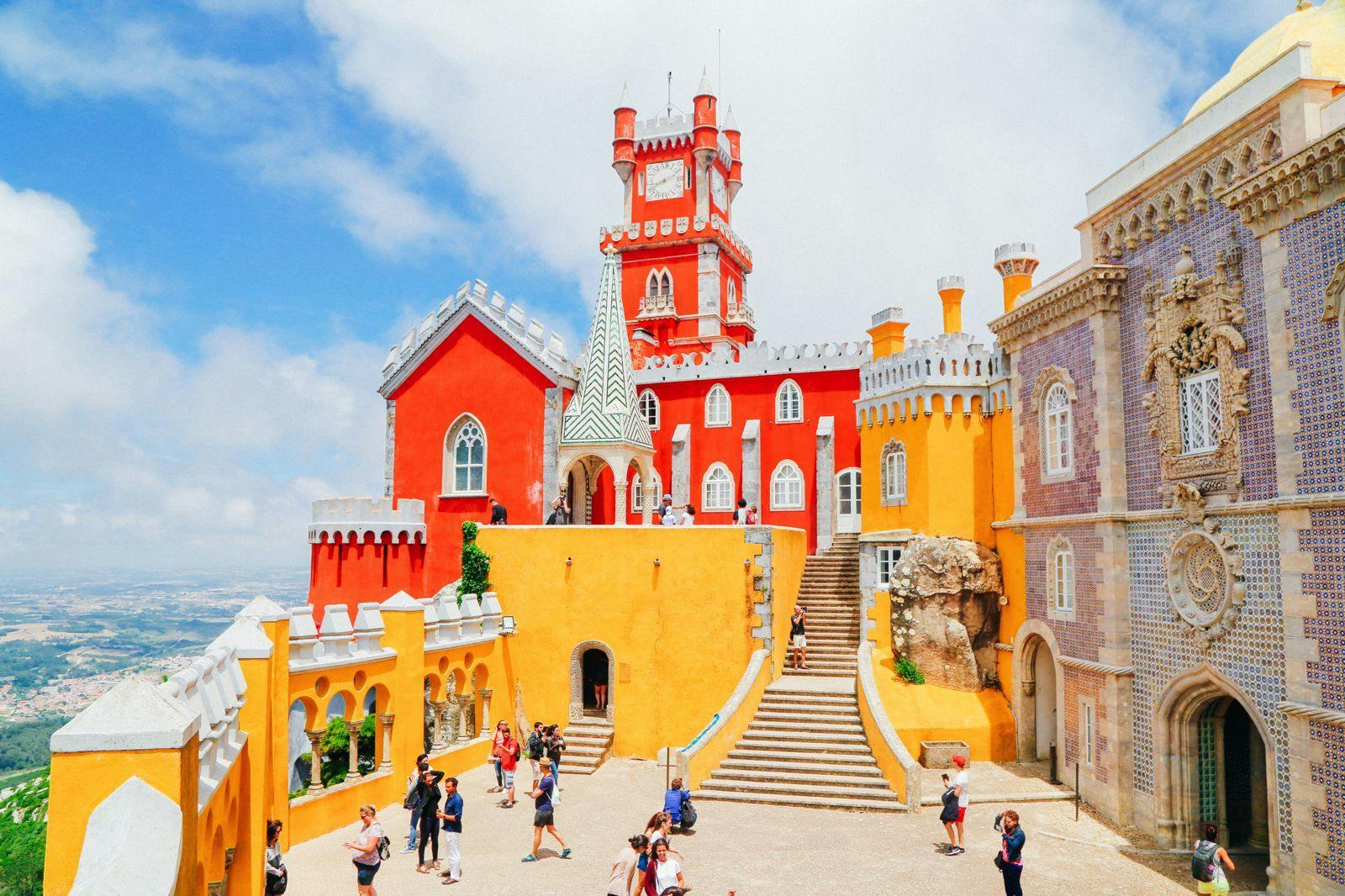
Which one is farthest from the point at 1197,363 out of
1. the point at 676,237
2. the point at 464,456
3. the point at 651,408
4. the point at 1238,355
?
the point at 676,237

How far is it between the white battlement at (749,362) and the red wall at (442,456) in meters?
5.79

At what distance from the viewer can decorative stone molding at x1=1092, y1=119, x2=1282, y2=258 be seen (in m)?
12.6

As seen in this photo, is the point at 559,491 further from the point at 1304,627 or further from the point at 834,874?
the point at 1304,627

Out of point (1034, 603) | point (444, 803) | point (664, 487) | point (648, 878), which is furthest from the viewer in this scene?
point (664, 487)

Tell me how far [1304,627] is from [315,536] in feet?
73.4

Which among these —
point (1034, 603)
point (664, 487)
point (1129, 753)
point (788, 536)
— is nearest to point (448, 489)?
point (664, 487)

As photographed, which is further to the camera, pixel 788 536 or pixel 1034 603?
pixel 788 536

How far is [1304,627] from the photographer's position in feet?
37.7

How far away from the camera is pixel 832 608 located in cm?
2370

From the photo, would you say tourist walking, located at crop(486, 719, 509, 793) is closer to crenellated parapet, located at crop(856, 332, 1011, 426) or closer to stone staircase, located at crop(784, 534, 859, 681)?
stone staircase, located at crop(784, 534, 859, 681)

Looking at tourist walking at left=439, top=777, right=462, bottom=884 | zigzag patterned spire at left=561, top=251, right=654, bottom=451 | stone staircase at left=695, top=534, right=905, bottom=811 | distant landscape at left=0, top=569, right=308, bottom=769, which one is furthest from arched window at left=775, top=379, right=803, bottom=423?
tourist walking at left=439, top=777, right=462, bottom=884

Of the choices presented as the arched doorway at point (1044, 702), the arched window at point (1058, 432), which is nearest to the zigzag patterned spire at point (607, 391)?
the arched window at point (1058, 432)

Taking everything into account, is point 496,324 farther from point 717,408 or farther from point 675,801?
point 675,801

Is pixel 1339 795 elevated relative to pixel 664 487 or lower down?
lower down
